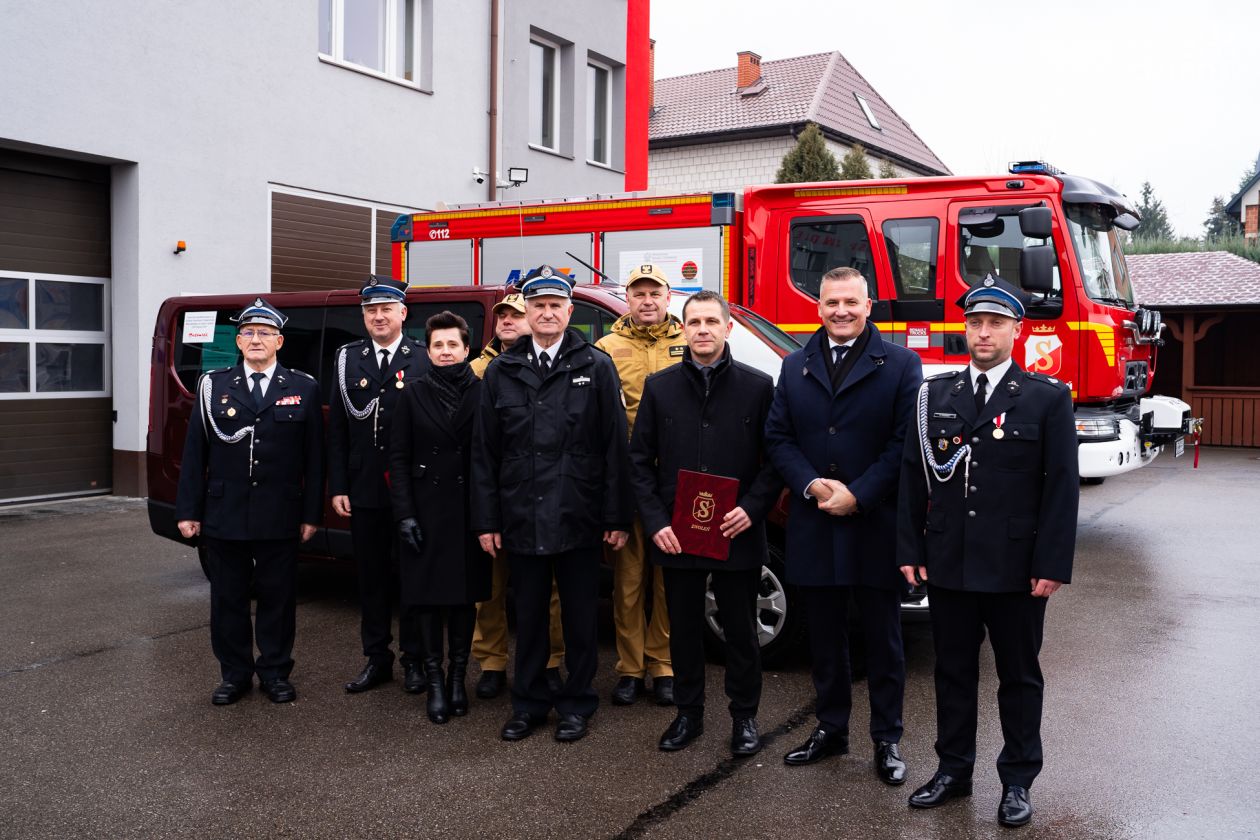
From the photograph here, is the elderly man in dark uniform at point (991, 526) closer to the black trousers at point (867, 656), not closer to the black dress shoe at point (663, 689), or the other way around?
the black trousers at point (867, 656)

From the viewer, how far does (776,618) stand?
5570 mm

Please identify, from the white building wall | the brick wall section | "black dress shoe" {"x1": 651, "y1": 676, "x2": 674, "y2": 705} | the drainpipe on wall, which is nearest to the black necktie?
"black dress shoe" {"x1": 651, "y1": 676, "x2": 674, "y2": 705}

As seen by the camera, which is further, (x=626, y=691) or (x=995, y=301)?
(x=626, y=691)

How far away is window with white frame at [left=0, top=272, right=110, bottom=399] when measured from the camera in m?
10.9

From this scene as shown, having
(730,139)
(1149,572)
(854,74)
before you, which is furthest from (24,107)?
(854,74)

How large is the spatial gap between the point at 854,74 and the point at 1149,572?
29.4 m

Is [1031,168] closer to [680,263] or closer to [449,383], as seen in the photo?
[680,263]

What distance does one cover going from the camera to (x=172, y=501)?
23.4 feet

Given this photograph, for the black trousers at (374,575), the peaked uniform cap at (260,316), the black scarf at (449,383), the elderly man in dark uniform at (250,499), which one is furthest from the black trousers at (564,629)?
the peaked uniform cap at (260,316)

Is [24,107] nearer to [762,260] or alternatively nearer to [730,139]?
[762,260]

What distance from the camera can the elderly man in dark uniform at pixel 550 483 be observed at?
4727 mm

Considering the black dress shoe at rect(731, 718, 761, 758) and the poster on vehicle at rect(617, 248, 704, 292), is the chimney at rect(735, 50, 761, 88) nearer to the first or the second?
the poster on vehicle at rect(617, 248, 704, 292)

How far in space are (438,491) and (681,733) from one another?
4.90 feet

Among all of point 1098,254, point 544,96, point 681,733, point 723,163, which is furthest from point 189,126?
point 723,163
